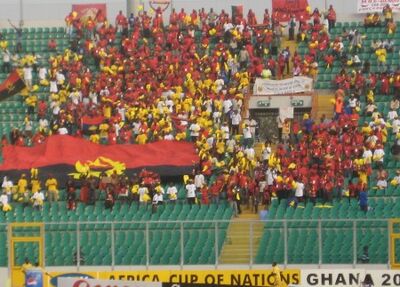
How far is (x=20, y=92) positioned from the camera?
60.4m

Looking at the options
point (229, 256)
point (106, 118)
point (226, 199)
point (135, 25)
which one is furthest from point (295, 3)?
point (229, 256)

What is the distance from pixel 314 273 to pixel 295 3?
22906 mm

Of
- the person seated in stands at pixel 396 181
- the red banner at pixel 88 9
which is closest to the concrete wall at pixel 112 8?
the red banner at pixel 88 9

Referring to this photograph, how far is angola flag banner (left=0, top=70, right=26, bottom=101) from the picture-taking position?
6028cm

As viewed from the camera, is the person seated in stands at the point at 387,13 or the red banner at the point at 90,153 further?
the person seated in stands at the point at 387,13

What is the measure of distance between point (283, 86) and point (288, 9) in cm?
717

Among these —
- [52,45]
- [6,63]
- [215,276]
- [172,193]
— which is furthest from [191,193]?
[6,63]

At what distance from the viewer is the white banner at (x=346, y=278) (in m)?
44.2

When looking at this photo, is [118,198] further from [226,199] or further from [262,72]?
[262,72]

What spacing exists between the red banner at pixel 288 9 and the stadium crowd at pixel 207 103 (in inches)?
19.7

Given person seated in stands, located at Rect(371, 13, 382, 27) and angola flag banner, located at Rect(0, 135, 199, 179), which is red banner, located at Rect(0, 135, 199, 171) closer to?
angola flag banner, located at Rect(0, 135, 199, 179)

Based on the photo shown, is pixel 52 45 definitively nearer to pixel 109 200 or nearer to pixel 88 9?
pixel 88 9

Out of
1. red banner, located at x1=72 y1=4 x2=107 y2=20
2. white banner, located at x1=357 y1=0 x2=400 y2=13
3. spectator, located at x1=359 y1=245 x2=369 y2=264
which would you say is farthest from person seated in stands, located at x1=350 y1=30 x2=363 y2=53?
spectator, located at x1=359 y1=245 x2=369 y2=264

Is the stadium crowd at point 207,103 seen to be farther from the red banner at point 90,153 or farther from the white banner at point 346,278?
the white banner at point 346,278
